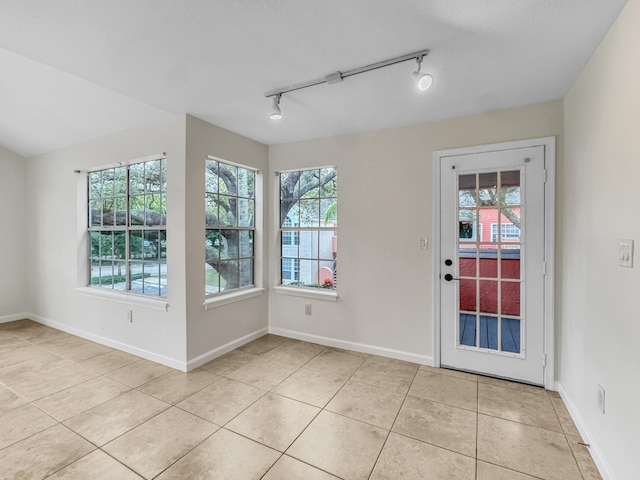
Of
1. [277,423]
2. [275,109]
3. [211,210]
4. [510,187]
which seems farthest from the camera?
[211,210]

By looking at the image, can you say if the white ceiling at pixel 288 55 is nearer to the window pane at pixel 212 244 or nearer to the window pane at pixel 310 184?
the window pane at pixel 310 184

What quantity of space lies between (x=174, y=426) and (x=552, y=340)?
298cm

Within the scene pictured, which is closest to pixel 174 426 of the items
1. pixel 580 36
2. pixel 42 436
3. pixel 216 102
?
pixel 42 436

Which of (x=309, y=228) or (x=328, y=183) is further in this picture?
(x=309, y=228)

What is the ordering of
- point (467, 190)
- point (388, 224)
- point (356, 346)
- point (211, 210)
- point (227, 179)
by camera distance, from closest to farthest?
1. point (467, 190)
2. point (388, 224)
3. point (211, 210)
4. point (356, 346)
5. point (227, 179)

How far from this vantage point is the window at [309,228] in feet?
11.8

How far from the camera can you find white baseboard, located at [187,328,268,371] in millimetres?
2951

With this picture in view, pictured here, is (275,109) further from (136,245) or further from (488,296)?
(488,296)

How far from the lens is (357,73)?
7.02ft

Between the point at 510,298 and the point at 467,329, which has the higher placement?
the point at 510,298

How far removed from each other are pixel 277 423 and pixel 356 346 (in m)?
1.45

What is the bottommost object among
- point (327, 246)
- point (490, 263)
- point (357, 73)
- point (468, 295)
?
point (468, 295)

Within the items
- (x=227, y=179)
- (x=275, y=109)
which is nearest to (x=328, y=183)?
(x=227, y=179)

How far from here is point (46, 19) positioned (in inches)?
65.6
